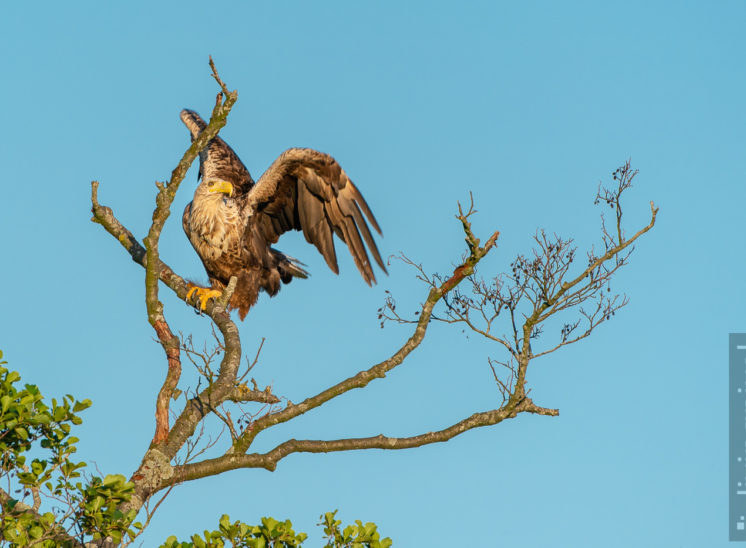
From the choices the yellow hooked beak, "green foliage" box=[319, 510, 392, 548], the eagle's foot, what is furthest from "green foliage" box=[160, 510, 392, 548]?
the yellow hooked beak

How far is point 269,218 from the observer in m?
9.27

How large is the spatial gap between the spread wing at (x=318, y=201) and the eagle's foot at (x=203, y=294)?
3.42ft

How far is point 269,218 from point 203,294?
5.43 feet

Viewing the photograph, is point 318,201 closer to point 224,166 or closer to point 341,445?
point 224,166

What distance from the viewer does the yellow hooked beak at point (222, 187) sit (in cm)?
892

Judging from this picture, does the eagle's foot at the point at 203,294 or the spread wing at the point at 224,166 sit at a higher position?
the spread wing at the point at 224,166

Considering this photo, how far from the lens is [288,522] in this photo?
5289mm

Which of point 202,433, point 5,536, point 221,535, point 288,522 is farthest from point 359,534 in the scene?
point 5,536

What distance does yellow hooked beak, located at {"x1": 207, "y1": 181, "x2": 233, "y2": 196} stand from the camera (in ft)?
29.3

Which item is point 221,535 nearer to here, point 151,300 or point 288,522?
point 288,522

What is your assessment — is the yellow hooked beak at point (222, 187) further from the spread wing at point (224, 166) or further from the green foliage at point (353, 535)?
the green foliage at point (353, 535)

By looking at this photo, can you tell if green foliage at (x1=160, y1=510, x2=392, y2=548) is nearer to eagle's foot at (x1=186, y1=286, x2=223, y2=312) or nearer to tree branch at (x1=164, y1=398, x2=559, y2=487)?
tree branch at (x1=164, y1=398, x2=559, y2=487)

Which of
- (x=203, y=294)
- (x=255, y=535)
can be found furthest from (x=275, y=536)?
(x=203, y=294)

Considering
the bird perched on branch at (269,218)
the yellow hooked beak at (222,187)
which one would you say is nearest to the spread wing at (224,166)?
the bird perched on branch at (269,218)
